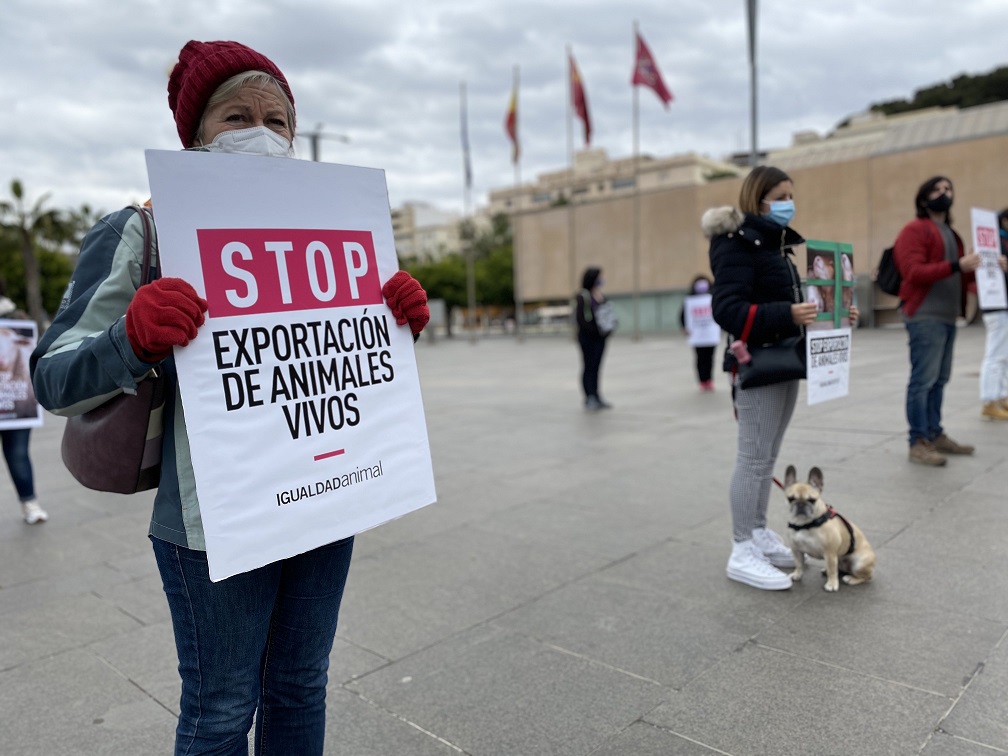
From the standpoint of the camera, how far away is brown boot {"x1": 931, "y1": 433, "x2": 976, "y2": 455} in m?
5.95

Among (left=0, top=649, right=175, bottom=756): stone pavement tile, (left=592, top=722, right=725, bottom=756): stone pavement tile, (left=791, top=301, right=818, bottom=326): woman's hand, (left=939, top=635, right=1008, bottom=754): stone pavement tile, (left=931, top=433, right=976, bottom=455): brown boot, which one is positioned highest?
(left=791, top=301, right=818, bottom=326): woman's hand

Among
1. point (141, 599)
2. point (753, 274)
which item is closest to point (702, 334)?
point (753, 274)

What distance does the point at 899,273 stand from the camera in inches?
232

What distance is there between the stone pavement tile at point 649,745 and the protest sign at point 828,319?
1.77 metres

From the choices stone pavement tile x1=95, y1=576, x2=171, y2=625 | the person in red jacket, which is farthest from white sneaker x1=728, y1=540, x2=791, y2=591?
the person in red jacket

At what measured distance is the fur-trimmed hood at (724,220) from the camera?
3449mm

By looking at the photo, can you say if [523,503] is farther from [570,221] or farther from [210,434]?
[570,221]

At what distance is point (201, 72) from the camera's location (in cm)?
165

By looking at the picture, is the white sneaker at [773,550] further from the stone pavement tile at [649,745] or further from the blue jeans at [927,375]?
the blue jeans at [927,375]

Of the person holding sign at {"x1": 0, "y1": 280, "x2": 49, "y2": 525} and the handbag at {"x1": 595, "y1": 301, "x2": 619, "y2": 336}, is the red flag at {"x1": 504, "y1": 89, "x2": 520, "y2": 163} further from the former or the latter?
the person holding sign at {"x1": 0, "y1": 280, "x2": 49, "y2": 525}

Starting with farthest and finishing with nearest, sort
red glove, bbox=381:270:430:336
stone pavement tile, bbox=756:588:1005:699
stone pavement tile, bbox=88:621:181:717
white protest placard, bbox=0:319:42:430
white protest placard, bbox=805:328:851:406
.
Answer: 1. white protest placard, bbox=0:319:42:430
2. white protest placard, bbox=805:328:851:406
3. stone pavement tile, bbox=88:621:181:717
4. stone pavement tile, bbox=756:588:1005:699
5. red glove, bbox=381:270:430:336

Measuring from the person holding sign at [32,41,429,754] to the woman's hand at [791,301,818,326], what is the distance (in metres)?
2.12

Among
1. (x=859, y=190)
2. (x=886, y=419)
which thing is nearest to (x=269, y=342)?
(x=886, y=419)

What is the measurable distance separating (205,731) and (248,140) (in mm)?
1309
